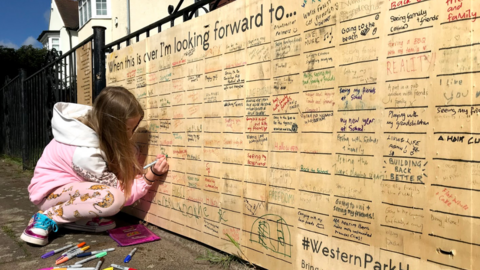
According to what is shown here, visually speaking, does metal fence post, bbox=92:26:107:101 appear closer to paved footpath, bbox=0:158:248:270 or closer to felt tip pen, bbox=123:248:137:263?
paved footpath, bbox=0:158:248:270

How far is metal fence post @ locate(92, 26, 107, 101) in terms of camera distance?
4.09 m

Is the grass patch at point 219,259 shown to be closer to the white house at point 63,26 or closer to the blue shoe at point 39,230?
the blue shoe at point 39,230

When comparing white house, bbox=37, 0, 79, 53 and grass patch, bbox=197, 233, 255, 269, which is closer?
grass patch, bbox=197, 233, 255, 269

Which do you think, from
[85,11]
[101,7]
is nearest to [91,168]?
[101,7]

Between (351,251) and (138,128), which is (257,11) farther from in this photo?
(138,128)

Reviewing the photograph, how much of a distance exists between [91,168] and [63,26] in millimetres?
28737

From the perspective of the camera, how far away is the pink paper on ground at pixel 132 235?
9.77ft

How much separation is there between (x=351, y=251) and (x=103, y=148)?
2216 mm

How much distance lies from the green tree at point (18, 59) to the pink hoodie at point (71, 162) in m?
20.0

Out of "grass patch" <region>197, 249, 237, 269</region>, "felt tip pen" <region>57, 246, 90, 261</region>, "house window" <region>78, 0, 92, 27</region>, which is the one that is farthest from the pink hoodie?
"house window" <region>78, 0, 92, 27</region>

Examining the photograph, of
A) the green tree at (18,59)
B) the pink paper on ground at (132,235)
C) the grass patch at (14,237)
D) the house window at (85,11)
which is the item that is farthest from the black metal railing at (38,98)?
the green tree at (18,59)

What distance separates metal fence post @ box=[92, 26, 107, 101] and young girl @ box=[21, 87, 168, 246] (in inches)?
35.6

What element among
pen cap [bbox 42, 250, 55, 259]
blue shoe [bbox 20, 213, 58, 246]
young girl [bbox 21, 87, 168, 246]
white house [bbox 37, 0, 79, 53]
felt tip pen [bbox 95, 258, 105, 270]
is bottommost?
pen cap [bbox 42, 250, 55, 259]

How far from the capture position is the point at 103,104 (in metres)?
3.10
